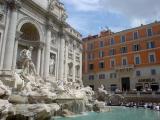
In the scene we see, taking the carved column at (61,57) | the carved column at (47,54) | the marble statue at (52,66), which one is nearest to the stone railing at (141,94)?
the carved column at (61,57)

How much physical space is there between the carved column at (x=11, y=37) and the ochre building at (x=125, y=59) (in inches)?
891

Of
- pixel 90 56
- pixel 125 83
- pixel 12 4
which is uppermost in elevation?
pixel 12 4

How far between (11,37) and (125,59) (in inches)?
936

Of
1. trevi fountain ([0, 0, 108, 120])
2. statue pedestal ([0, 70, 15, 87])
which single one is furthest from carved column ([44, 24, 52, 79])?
statue pedestal ([0, 70, 15, 87])

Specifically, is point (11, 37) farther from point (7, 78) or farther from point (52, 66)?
point (52, 66)

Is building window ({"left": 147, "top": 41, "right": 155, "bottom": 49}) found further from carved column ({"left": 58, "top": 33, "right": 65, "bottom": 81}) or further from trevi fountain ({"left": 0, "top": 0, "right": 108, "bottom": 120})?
carved column ({"left": 58, "top": 33, "right": 65, "bottom": 81})

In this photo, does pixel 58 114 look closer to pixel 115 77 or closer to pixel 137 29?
pixel 115 77

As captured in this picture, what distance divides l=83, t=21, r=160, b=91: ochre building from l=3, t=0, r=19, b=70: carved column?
74.2 ft

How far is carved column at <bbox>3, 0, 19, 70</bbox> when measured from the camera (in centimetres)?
1841

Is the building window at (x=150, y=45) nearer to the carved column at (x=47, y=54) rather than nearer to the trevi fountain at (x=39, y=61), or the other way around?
the trevi fountain at (x=39, y=61)

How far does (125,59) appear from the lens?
121 feet

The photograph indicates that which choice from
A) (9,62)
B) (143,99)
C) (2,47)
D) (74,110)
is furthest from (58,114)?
(143,99)

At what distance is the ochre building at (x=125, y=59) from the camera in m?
33.7

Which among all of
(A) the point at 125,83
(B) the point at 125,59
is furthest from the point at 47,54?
(B) the point at 125,59
